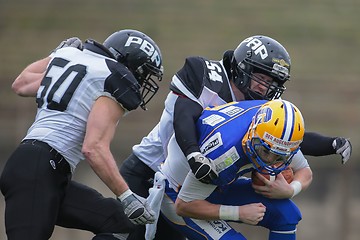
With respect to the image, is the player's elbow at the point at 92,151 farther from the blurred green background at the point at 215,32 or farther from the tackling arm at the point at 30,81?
the blurred green background at the point at 215,32

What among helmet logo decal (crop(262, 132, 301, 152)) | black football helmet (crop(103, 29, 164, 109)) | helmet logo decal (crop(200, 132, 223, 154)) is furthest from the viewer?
black football helmet (crop(103, 29, 164, 109))

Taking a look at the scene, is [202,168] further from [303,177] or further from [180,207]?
[303,177]

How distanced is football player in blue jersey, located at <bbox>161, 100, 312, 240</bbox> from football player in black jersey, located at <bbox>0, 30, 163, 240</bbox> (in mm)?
292

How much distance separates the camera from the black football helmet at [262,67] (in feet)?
17.0

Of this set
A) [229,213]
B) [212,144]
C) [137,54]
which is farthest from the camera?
[137,54]

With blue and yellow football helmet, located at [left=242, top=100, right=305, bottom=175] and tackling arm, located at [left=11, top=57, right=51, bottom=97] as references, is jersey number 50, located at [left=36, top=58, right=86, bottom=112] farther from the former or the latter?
blue and yellow football helmet, located at [left=242, top=100, right=305, bottom=175]

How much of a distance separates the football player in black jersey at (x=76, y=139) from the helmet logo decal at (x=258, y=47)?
0.56m

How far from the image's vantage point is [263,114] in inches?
183

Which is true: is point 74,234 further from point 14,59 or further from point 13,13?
point 13,13

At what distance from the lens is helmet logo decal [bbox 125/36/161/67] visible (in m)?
5.29

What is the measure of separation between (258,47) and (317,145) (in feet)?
2.26

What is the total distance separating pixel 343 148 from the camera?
17.0ft

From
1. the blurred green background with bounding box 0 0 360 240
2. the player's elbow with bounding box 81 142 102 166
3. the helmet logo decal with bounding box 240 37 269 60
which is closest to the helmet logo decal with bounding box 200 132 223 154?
the player's elbow with bounding box 81 142 102 166

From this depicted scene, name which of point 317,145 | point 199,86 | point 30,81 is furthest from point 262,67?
point 30,81
